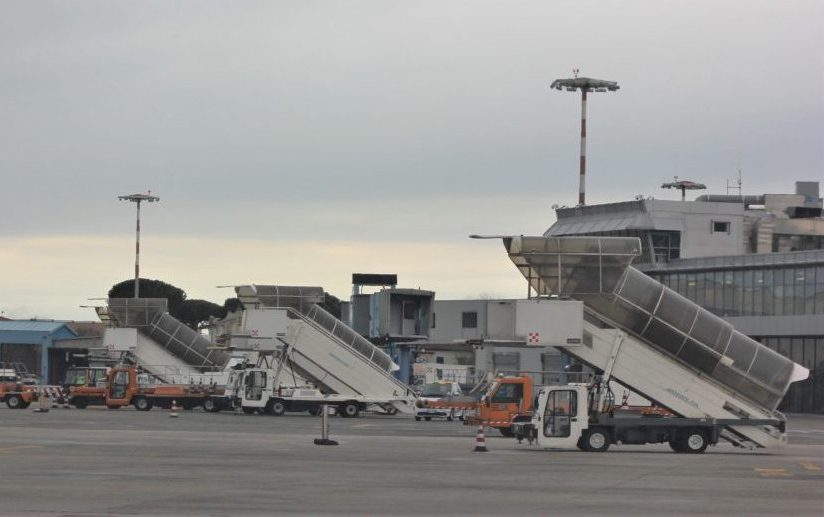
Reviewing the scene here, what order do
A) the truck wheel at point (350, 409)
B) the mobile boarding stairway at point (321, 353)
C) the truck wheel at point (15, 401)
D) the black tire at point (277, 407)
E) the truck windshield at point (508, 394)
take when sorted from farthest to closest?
the truck wheel at point (15, 401) < the black tire at point (277, 407) < the truck wheel at point (350, 409) < the mobile boarding stairway at point (321, 353) < the truck windshield at point (508, 394)

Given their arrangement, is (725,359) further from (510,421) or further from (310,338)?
(310,338)

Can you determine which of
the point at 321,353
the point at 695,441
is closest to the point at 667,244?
the point at 321,353

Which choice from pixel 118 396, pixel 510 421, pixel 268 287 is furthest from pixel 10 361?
pixel 510 421

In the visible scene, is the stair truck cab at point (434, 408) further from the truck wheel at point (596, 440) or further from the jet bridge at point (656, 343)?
the truck wheel at point (596, 440)

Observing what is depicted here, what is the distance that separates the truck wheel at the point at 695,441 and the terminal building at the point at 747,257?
47.8m

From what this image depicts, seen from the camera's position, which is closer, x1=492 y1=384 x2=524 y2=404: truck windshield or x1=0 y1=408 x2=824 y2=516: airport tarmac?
x1=0 y1=408 x2=824 y2=516: airport tarmac

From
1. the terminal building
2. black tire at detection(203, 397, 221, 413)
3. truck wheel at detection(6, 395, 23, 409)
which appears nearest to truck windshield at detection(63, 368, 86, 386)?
truck wheel at detection(6, 395, 23, 409)

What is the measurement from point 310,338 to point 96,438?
28161 millimetres

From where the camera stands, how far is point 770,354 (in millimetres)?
42531

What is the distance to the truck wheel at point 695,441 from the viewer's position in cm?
4175

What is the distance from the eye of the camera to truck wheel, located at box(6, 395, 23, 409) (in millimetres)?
75188

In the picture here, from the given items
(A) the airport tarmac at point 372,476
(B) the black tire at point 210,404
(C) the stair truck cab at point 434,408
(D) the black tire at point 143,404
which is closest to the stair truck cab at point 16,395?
(D) the black tire at point 143,404

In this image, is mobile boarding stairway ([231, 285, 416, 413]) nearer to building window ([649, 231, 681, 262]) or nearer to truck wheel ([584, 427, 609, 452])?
truck wheel ([584, 427, 609, 452])

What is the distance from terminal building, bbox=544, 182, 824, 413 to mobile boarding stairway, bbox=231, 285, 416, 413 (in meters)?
31.7
